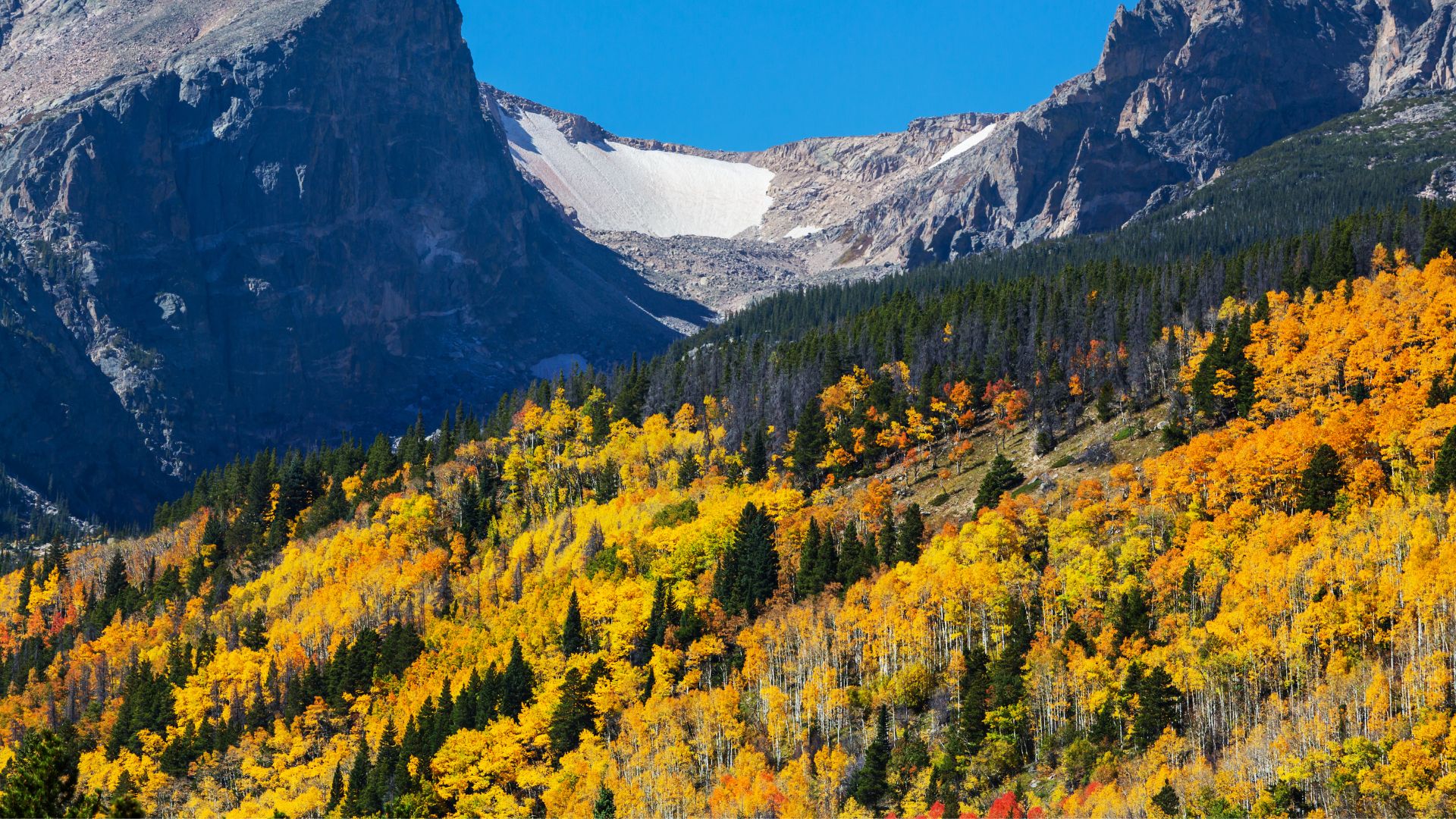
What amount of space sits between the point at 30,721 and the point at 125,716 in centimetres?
1802

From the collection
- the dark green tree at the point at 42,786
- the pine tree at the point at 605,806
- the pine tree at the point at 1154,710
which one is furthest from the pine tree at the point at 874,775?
the dark green tree at the point at 42,786

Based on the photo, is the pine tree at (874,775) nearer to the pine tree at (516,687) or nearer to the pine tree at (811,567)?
the pine tree at (811,567)

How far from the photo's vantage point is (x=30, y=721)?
171 m

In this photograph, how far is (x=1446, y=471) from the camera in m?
112

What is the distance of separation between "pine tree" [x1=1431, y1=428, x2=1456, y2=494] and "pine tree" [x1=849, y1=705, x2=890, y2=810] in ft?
148

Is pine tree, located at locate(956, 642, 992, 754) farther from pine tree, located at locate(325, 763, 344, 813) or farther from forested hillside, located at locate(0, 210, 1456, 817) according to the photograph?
pine tree, located at locate(325, 763, 344, 813)

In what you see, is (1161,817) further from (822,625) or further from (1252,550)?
(822,625)

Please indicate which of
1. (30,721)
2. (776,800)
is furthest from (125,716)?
(776,800)

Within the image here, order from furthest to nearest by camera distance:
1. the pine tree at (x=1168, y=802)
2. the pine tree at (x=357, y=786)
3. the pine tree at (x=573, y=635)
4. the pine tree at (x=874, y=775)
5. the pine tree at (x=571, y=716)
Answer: the pine tree at (x=573, y=635) → the pine tree at (x=571, y=716) → the pine tree at (x=357, y=786) → the pine tree at (x=874, y=775) → the pine tree at (x=1168, y=802)

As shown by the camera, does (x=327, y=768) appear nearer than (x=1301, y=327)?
Yes

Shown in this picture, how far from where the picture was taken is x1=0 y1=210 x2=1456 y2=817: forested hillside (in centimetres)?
9919

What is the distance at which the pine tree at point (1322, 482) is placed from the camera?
11819 centimetres

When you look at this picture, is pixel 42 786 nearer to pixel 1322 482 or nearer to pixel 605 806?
pixel 605 806

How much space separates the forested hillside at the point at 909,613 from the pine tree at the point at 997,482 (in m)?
0.33
